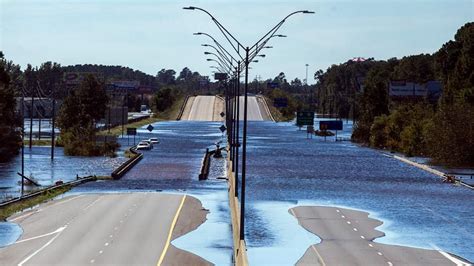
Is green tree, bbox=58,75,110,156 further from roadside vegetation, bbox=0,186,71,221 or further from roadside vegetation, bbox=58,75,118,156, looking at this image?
roadside vegetation, bbox=0,186,71,221

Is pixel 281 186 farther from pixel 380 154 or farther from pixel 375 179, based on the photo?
pixel 380 154

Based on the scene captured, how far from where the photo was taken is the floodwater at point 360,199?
49.8 meters

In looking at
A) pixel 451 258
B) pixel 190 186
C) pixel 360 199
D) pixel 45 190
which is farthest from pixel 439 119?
pixel 451 258

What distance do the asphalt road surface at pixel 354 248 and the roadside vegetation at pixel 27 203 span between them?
18.1 meters

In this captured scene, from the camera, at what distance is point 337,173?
341 ft

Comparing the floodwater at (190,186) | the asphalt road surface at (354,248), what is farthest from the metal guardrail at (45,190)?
the asphalt road surface at (354,248)

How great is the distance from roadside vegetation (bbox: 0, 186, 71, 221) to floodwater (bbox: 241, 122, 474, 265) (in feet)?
48.8

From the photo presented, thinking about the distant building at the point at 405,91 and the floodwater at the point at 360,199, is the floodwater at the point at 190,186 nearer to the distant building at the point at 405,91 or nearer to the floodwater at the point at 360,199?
the floodwater at the point at 360,199

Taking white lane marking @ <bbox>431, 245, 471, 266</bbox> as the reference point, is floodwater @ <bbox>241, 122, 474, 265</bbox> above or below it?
below

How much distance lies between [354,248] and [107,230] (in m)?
13.5

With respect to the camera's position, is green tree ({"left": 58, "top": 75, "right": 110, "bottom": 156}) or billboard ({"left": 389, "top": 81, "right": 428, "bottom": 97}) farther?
billboard ({"left": 389, "top": 81, "right": 428, "bottom": 97})

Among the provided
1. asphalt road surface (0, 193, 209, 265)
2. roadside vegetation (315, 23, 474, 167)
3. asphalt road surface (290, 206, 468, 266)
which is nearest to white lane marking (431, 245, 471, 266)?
asphalt road surface (290, 206, 468, 266)

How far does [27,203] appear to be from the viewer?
6606cm

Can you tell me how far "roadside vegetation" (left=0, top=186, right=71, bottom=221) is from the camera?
6034cm
